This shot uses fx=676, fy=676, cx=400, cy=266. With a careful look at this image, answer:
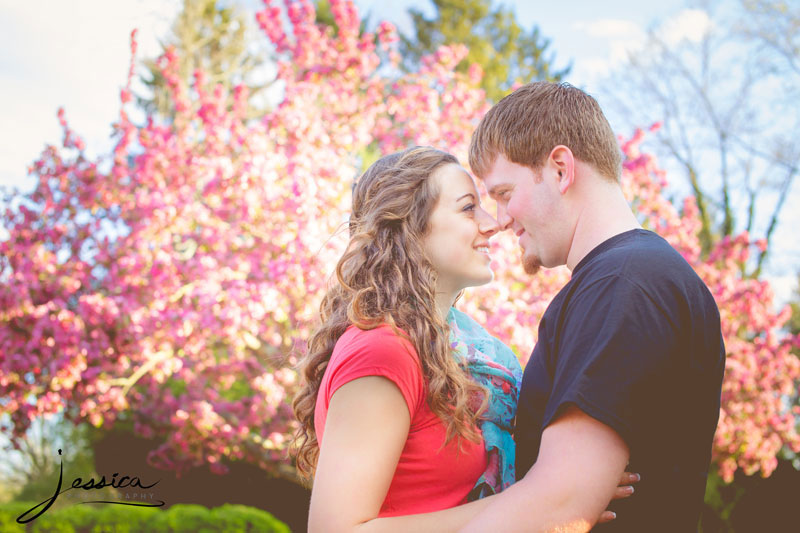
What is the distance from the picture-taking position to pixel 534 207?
1938 mm

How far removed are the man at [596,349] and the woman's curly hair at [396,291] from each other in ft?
0.74

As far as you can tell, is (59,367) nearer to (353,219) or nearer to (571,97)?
(353,219)

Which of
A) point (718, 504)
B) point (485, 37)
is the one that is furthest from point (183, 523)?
point (485, 37)

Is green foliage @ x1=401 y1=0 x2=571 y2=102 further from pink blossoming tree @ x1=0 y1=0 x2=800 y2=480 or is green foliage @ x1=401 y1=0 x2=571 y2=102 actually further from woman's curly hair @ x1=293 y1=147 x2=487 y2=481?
woman's curly hair @ x1=293 y1=147 x2=487 y2=481

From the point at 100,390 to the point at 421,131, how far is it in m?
4.01

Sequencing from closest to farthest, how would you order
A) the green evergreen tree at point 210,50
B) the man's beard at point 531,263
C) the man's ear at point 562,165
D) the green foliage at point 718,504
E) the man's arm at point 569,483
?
the man's arm at point 569,483 → the man's ear at point 562,165 → the man's beard at point 531,263 → the green foliage at point 718,504 → the green evergreen tree at point 210,50

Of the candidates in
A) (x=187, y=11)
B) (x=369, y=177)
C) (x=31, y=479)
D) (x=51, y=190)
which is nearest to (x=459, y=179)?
(x=369, y=177)

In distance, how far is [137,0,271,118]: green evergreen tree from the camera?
17406 mm

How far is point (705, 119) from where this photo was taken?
15492 millimetres

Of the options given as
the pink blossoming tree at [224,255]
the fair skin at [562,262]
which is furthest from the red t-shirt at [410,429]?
the pink blossoming tree at [224,255]

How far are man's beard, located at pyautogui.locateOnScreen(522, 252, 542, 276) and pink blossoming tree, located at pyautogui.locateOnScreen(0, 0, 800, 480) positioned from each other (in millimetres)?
3519

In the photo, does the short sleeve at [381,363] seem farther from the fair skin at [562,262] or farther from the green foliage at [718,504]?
the green foliage at [718,504]

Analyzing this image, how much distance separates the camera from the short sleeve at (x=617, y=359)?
1.39 m

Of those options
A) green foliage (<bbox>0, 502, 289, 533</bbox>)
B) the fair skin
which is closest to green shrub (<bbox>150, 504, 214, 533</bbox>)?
green foliage (<bbox>0, 502, 289, 533</bbox>)
